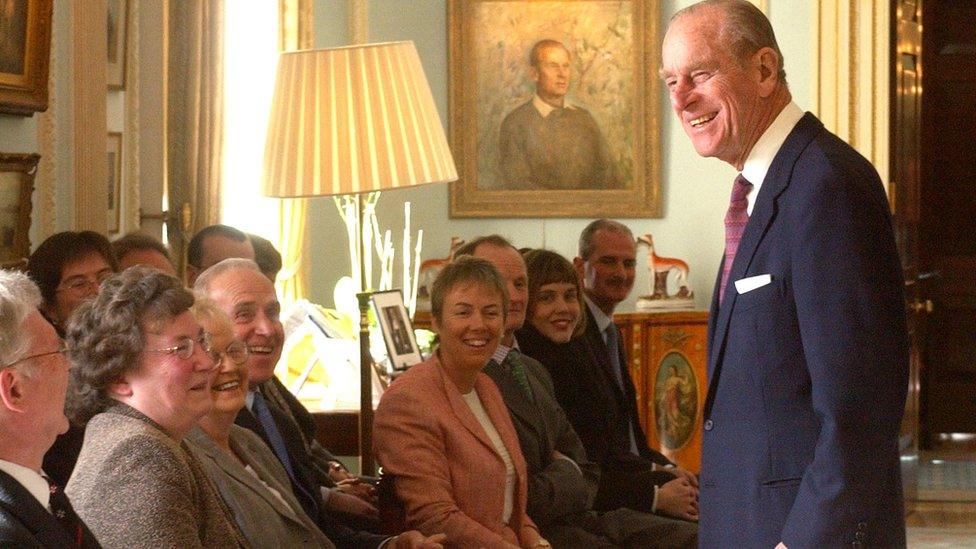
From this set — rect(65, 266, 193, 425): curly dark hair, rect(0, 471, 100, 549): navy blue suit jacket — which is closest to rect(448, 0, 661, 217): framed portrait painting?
rect(65, 266, 193, 425): curly dark hair

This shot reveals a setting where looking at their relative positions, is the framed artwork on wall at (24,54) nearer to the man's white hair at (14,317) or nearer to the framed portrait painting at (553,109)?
the man's white hair at (14,317)

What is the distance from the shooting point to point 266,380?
12.2 ft

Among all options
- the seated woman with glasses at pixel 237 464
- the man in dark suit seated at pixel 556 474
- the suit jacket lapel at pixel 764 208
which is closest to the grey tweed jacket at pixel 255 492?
the seated woman with glasses at pixel 237 464

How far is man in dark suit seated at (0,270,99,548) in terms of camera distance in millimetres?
2049

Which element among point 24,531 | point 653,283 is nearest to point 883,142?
point 653,283

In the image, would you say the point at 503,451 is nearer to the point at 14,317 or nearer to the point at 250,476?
the point at 250,476

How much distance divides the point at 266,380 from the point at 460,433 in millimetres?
542

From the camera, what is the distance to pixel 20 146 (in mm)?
4191

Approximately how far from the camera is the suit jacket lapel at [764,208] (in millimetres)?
2377

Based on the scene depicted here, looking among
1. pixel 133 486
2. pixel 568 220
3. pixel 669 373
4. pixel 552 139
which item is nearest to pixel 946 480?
pixel 669 373

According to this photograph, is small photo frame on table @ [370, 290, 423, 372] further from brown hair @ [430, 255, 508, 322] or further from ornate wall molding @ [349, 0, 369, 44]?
ornate wall molding @ [349, 0, 369, 44]

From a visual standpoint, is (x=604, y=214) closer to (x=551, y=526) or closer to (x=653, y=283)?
(x=653, y=283)

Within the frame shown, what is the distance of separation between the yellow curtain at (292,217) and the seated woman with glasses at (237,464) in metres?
4.21

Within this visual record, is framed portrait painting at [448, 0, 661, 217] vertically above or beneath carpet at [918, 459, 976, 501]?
above
